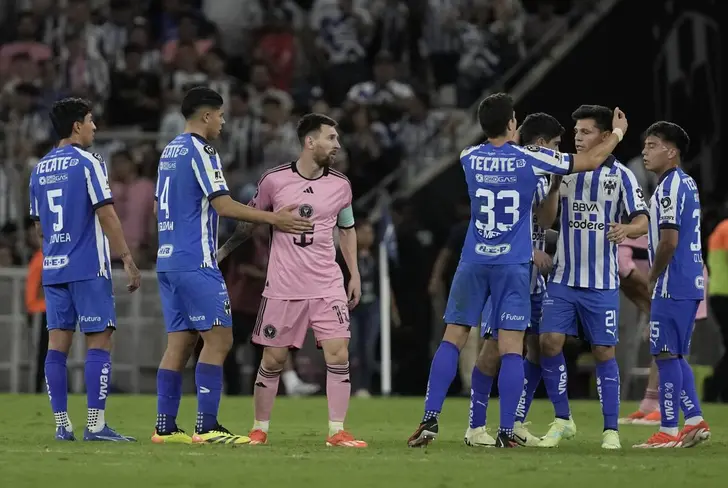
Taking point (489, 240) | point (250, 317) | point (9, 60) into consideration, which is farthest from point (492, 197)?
point (9, 60)

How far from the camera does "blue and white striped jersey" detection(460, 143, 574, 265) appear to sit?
34.2 feet

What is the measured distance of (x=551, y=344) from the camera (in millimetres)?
11086

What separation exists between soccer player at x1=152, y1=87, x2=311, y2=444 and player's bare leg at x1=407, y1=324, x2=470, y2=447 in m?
1.21

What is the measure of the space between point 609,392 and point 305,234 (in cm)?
240

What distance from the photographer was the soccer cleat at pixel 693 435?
434 inches

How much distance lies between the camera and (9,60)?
77.6 feet

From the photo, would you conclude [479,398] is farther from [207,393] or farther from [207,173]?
[207,173]

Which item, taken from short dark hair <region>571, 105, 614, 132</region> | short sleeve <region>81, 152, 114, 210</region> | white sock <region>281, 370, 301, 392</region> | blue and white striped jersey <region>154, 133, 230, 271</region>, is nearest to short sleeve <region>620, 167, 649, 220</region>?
short dark hair <region>571, 105, 614, 132</region>

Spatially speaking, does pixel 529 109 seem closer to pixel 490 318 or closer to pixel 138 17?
pixel 138 17

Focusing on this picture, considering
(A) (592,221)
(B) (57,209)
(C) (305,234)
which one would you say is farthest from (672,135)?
(B) (57,209)

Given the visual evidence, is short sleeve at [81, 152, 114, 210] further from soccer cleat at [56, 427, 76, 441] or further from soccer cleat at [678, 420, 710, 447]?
soccer cleat at [678, 420, 710, 447]

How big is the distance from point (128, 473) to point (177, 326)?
2231mm

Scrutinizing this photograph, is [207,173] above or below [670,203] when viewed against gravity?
above

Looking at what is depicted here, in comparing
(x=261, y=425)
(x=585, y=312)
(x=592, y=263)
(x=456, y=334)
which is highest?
(x=592, y=263)
